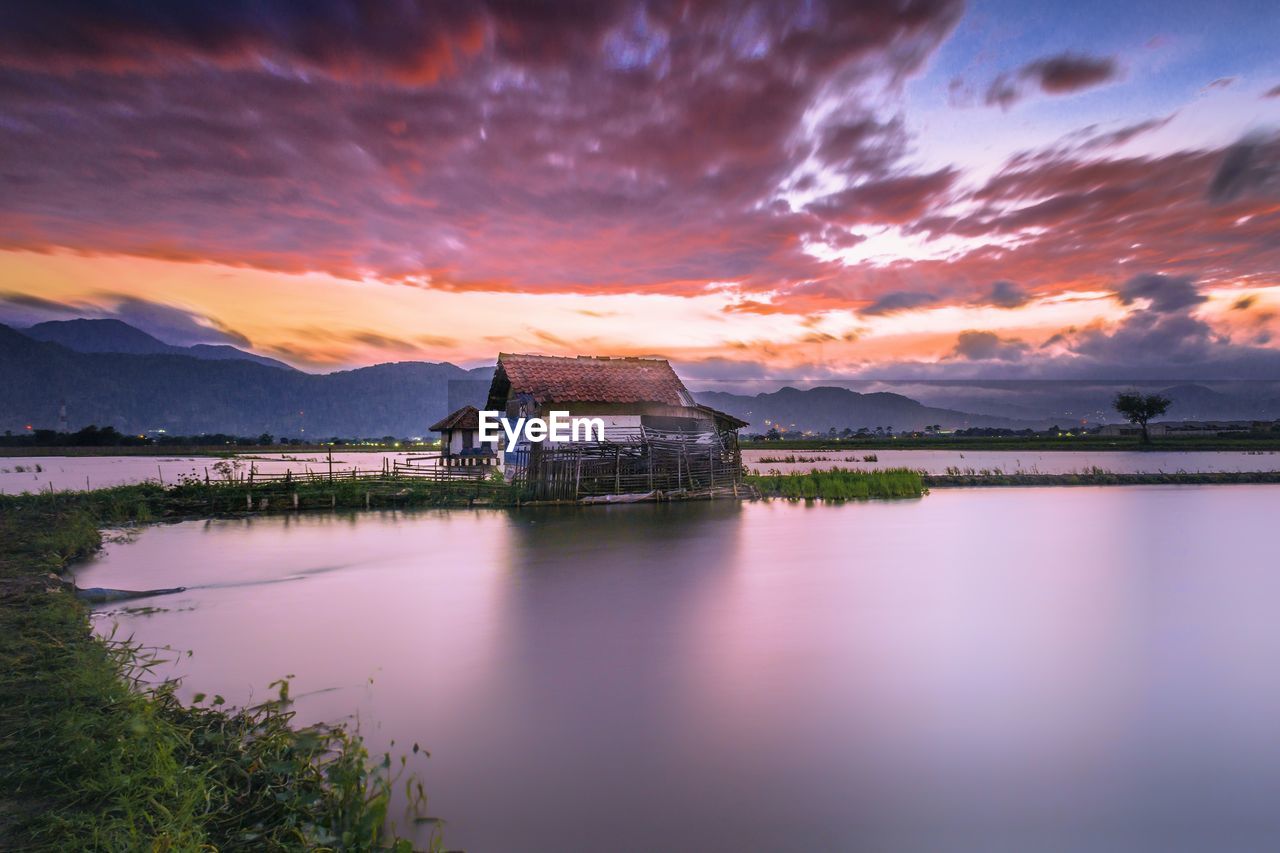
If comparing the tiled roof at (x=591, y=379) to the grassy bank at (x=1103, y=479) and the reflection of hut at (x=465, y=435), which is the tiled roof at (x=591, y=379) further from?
the grassy bank at (x=1103, y=479)

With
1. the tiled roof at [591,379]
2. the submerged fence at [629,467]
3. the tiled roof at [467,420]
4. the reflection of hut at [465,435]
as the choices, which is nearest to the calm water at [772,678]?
the submerged fence at [629,467]

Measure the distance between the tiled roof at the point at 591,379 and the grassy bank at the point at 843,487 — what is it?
579 cm

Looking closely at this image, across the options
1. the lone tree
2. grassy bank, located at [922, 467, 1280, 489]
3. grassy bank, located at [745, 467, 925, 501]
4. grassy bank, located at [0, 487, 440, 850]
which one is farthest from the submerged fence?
the lone tree

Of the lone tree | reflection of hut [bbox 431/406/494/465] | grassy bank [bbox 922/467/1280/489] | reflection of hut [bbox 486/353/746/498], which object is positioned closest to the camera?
reflection of hut [bbox 486/353/746/498]

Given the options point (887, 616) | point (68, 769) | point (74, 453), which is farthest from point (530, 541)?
point (74, 453)

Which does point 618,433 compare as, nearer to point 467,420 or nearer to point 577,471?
point 577,471

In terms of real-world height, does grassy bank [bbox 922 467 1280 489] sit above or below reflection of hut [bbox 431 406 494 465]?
below

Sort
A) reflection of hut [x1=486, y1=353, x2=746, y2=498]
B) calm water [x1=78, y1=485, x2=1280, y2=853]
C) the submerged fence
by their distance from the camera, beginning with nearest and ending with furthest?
Result: calm water [x1=78, y1=485, x2=1280, y2=853], the submerged fence, reflection of hut [x1=486, y1=353, x2=746, y2=498]

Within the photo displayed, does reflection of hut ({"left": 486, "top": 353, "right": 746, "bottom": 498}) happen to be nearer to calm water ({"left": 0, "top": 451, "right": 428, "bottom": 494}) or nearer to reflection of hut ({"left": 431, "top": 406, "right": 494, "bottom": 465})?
reflection of hut ({"left": 431, "top": 406, "right": 494, "bottom": 465})

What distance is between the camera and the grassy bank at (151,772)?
3.37m

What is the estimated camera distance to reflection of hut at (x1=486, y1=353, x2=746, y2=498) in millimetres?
24359

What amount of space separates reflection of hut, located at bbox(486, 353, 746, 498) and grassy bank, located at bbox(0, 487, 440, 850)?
18.5m

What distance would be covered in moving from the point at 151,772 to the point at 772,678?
19.5 ft

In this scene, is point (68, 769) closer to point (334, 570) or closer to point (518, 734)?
point (518, 734)
